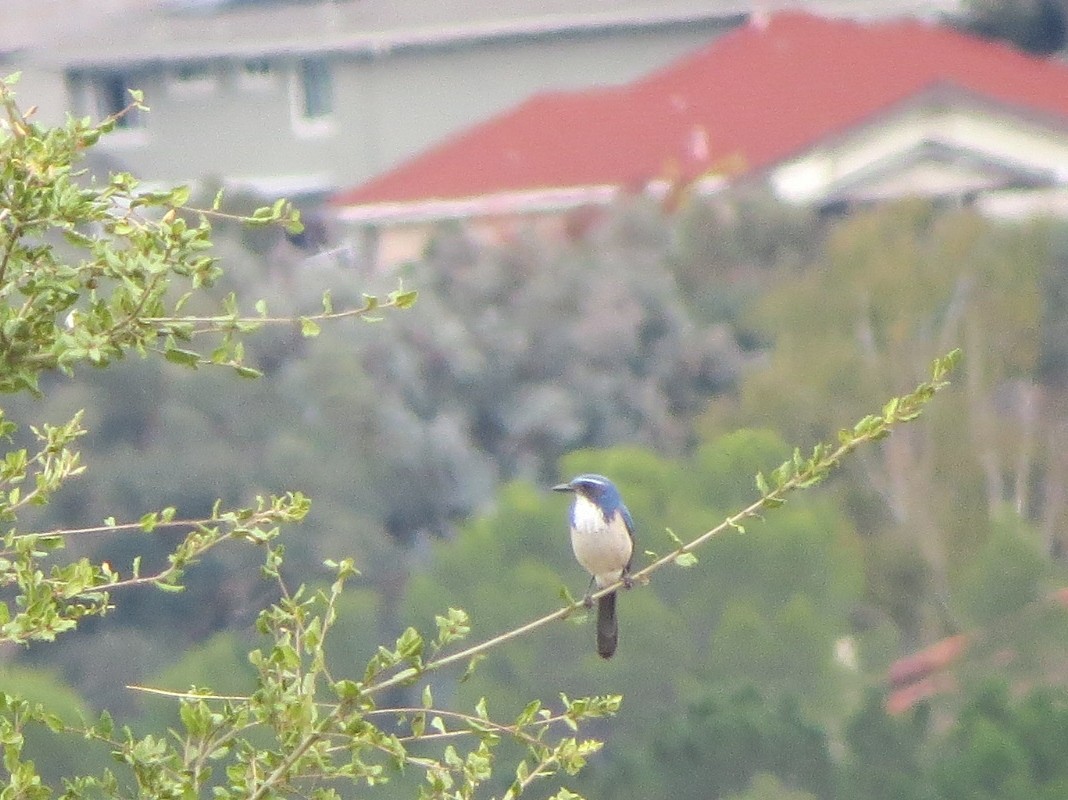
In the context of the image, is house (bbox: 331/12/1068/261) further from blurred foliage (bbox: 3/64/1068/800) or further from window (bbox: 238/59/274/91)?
window (bbox: 238/59/274/91)

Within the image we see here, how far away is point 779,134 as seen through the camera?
5006 cm

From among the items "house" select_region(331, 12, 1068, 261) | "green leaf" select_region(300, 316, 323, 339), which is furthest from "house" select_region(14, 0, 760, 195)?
"green leaf" select_region(300, 316, 323, 339)

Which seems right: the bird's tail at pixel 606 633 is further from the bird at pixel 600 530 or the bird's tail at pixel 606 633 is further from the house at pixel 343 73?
the house at pixel 343 73

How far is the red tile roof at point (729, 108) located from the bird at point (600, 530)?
38.1 metres

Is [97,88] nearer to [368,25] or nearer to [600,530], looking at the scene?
[368,25]

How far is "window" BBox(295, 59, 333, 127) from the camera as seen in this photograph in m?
55.7

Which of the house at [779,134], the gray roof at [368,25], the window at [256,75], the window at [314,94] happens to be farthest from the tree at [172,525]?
the window at [314,94]

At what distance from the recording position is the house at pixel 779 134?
1832 inches

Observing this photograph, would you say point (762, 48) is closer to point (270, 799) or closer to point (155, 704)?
point (155, 704)

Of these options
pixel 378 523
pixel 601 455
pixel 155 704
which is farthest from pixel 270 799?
pixel 378 523

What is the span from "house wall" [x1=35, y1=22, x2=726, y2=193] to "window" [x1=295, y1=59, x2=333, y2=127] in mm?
75

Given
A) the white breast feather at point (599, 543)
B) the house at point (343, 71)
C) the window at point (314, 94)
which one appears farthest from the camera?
the window at point (314, 94)

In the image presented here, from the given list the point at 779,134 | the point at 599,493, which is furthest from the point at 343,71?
the point at 599,493

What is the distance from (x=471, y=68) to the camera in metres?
56.7
